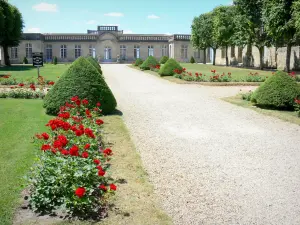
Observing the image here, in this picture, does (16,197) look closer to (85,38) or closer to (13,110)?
(13,110)

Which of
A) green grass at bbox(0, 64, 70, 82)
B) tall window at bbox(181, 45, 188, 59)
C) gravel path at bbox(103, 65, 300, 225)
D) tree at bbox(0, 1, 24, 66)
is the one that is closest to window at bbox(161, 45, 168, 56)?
tall window at bbox(181, 45, 188, 59)

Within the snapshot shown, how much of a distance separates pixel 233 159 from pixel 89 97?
4628 mm

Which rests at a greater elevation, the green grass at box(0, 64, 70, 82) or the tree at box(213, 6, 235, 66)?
the tree at box(213, 6, 235, 66)

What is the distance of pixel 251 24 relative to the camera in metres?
30.8

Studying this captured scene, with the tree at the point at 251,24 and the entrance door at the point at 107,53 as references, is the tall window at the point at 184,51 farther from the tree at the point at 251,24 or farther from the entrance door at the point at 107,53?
the tree at the point at 251,24

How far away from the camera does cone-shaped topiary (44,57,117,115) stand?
30.1ft

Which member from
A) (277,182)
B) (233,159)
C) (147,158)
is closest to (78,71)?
(147,158)

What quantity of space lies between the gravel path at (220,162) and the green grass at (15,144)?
1.93 m

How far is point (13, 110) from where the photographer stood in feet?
34.4

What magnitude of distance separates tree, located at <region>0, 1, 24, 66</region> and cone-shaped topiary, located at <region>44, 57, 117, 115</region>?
26672 millimetres

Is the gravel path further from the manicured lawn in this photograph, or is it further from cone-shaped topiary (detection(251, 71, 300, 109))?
cone-shaped topiary (detection(251, 71, 300, 109))

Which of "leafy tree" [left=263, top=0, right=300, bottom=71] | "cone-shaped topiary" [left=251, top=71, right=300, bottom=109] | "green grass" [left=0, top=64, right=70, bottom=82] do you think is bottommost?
"cone-shaped topiary" [left=251, top=71, right=300, bottom=109]

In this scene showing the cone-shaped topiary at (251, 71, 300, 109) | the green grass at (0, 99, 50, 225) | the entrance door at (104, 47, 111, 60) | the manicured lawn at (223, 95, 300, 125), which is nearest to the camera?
the green grass at (0, 99, 50, 225)

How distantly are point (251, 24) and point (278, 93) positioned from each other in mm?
21942
